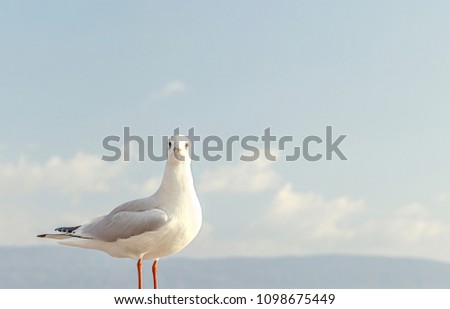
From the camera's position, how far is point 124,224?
7.55 metres

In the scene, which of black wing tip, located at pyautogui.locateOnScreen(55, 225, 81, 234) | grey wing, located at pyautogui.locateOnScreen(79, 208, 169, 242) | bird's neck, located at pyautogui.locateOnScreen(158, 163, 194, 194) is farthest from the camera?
black wing tip, located at pyautogui.locateOnScreen(55, 225, 81, 234)

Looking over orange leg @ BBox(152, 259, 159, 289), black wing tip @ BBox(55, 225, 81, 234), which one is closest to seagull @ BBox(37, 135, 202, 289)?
orange leg @ BBox(152, 259, 159, 289)

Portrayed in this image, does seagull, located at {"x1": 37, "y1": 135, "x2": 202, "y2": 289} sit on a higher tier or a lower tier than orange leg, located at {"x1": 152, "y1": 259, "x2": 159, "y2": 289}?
higher

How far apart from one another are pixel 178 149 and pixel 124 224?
0.95 meters

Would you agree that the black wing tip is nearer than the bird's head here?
No

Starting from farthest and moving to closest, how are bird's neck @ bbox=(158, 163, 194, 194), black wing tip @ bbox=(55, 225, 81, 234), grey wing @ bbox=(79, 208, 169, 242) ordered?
black wing tip @ bbox=(55, 225, 81, 234) → bird's neck @ bbox=(158, 163, 194, 194) → grey wing @ bbox=(79, 208, 169, 242)

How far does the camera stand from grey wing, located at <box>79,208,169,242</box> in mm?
7366

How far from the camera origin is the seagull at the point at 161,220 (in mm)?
7367

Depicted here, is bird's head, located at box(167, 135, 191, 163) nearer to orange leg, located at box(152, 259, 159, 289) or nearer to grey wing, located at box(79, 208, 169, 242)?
grey wing, located at box(79, 208, 169, 242)

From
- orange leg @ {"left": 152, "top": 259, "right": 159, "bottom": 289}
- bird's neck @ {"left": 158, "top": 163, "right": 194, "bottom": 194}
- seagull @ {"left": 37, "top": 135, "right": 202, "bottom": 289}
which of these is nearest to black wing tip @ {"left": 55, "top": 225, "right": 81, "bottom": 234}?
seagull @ {"left": 37, "top": 135, "right": 202, "bottom": 289}

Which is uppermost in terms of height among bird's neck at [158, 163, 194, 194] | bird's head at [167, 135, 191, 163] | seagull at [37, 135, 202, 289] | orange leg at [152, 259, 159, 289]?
bird's head at [167, 135, 191, 163]

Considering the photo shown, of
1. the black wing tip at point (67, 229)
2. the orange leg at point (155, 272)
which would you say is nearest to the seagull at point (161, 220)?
the orange leg at point (155, 272)
